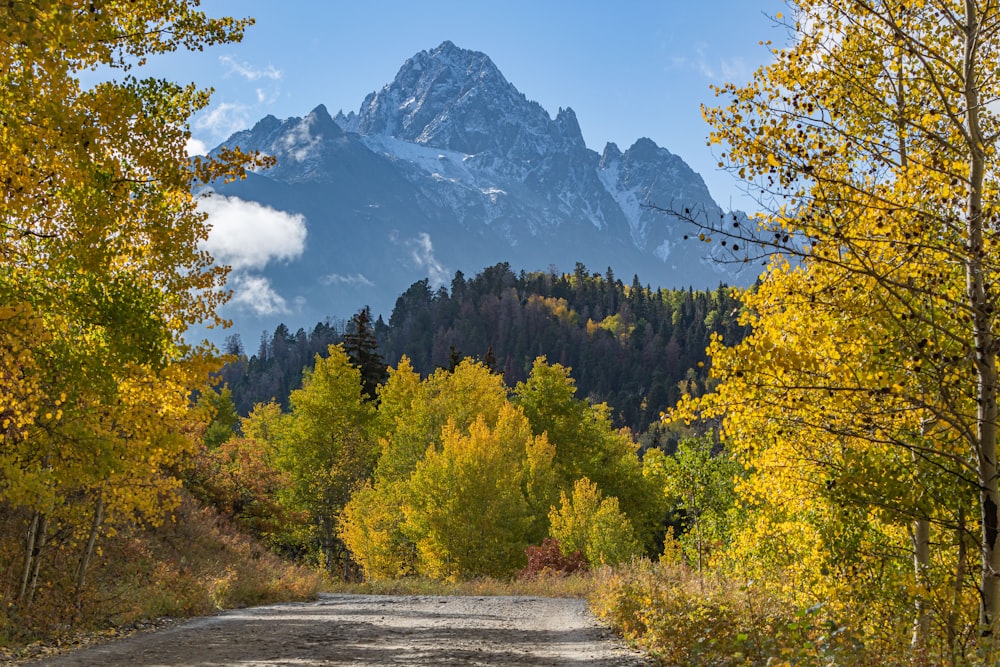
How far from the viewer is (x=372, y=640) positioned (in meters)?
12.1

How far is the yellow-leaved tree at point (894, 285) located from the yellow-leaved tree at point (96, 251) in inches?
247

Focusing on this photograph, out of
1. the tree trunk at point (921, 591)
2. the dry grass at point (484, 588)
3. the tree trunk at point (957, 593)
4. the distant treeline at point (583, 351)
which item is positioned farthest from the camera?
the distant treeline at point (583, 351)

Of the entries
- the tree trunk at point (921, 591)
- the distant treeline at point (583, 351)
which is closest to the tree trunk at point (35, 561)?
the tree trunk at point (921, 591)

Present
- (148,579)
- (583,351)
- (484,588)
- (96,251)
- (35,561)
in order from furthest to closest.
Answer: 1. (583,351)
2. (484,588)
3. (148,579)
4. (35,561)
5. (96,251)

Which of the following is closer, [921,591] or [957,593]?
[921,591]

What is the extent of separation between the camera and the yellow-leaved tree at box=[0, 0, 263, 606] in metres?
7.41

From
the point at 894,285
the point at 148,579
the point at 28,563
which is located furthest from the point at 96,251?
the point at 148,579

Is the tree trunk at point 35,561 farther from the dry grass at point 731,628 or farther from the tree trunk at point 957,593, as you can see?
the tree trunk at point 957,593

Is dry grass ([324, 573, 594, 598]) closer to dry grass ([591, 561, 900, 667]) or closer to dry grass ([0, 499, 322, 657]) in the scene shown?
dry grass ([0, 499, 322, 657])

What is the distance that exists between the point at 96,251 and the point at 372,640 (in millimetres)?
7264

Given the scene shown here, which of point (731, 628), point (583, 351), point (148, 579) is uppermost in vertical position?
point (583, 351)

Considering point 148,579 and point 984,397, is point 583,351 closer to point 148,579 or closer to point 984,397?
point 148,579

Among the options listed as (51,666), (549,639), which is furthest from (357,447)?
(51,666)

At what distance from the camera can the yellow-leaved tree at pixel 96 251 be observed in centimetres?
741
